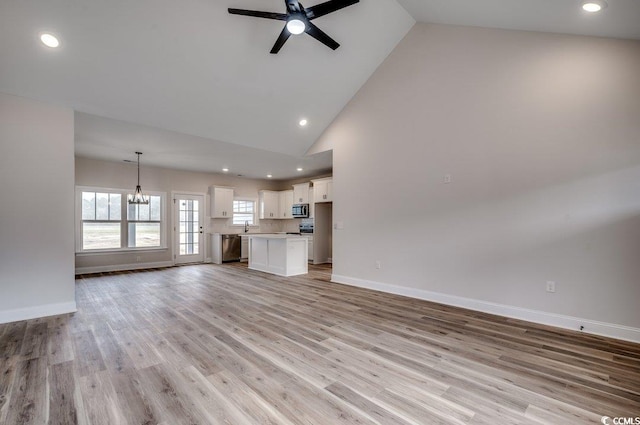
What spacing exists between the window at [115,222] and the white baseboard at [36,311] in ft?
11.9

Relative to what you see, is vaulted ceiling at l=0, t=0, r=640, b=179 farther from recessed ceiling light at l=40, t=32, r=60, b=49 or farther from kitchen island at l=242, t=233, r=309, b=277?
kitchen island at l=242, t=233, r=309, b=277

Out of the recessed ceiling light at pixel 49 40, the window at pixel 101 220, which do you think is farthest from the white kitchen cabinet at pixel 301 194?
the recessed ceiling light at pixel 49 40

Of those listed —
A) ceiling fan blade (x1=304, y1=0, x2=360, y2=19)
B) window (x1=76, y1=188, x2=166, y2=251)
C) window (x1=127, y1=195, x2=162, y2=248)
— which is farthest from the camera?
window (x1=127, y1=195, x2=162, y2=248)

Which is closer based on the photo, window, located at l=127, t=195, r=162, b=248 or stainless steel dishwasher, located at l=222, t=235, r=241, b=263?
window, located at l=127, t=195, r=162, b=248

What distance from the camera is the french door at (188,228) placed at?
827 centimetres

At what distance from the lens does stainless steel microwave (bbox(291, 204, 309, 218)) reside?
337 inches

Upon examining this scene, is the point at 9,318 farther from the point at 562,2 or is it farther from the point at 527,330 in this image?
the point at 562,2

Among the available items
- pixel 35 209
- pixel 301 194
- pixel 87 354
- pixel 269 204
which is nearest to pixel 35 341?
pixel 87 354

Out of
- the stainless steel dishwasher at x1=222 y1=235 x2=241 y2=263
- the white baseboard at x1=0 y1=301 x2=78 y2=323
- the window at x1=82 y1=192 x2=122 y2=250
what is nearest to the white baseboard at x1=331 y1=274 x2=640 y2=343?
the white baseboard at x1=0 y1=301 x2=78 y2=323

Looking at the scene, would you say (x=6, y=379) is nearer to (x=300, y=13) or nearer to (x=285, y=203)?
(x=300, y=13)

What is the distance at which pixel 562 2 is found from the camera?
274cm

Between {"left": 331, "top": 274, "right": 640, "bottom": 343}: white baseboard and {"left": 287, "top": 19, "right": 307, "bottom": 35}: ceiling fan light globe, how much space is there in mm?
3831

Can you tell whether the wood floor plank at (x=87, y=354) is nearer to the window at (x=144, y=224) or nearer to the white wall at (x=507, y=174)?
the white wall at (x=507, y=174)

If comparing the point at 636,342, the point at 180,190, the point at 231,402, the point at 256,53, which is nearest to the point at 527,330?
the point at 636,342
